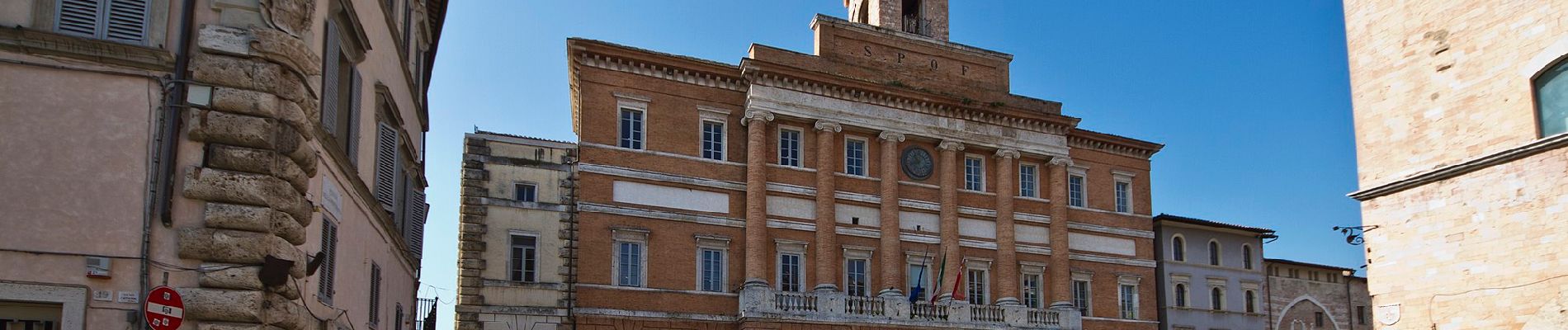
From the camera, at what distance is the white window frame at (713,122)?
30.6 metres

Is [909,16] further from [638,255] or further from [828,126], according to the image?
[638,255]

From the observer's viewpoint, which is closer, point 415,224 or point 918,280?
point 415,224

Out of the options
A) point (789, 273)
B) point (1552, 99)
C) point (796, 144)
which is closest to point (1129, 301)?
point (789, 273)

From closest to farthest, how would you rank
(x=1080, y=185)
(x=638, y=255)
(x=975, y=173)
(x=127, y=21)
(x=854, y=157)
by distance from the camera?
1. (x=127, y=21)
2. (x=638, y=255)
3. (x=854, y=157)
4. (x=975, y=173)
5. (x=1080, y=185)

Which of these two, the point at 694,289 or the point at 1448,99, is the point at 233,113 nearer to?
the point at 1448,99

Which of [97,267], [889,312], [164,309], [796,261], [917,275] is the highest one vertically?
[796,261]

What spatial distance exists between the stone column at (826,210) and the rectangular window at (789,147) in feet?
1.92

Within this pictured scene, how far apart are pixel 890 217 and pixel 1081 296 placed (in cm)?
723

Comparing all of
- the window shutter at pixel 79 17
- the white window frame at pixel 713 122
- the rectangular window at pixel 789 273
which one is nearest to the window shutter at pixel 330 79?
the window shutter at pixel 79 17

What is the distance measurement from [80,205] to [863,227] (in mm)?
24178

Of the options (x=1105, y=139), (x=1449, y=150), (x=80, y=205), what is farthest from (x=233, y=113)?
(x=1105, y=139)

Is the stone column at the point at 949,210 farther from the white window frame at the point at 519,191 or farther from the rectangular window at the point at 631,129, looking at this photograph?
the white window frame at the point at 519,191

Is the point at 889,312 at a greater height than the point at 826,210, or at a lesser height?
lesser

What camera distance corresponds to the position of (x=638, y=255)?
29.1 meters
